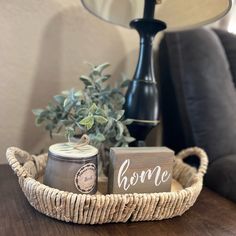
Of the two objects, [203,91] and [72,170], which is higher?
[203,91]

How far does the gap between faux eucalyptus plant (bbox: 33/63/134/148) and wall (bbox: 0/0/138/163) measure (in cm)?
19

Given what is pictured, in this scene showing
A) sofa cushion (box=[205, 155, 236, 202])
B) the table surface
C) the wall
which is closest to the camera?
the table surface

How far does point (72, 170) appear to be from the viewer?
498 mm

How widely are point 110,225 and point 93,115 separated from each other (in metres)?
0.21

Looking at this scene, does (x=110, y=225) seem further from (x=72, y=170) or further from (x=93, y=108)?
(x=93, y=108)

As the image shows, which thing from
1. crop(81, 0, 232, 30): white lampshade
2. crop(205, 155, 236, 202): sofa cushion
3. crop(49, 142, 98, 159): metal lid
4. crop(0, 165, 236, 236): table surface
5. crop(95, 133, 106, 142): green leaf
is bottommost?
crop(0, 165, 236, 236): table surface

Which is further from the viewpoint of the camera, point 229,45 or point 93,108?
point 229,45

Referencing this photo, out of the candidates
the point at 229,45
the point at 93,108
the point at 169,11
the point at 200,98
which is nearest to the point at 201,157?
the point at 200,98

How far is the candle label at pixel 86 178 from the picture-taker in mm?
503

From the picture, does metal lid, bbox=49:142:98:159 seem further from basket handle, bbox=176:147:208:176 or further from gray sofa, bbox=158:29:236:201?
gray sofa, bbox=158:29:236:201

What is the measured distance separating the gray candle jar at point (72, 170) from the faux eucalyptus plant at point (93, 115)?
0.07 m

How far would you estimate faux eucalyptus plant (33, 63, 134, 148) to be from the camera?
22.8 inches

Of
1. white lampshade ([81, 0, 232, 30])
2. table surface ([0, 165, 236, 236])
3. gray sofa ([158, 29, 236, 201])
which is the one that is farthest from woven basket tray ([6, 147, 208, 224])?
white lampshade ([81, 0, 232, 30])

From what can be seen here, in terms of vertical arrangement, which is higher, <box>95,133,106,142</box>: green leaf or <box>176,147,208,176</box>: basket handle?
<box>95,133,106,142</box>: green leaf
